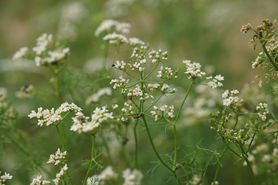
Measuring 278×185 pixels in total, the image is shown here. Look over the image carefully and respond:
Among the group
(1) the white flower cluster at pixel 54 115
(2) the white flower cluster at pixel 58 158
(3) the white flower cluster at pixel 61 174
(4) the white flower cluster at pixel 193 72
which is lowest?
(3) the white flower cluster at pixel 61 174

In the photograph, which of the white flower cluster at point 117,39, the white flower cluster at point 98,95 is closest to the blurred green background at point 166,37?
the white flower cluster at point 98,95

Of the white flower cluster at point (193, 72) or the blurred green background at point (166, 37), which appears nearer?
the white flower cluster at point (193, 72)

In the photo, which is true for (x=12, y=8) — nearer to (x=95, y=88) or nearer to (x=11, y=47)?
(x=11, y=47)

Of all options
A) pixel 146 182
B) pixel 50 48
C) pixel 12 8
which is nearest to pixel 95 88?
pixel 50 48

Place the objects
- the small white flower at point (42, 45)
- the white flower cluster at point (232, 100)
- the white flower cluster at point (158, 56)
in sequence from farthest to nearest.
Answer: the small white flower at point (42, 45) → the white flower cluster at point (158, 56) → the white flower cluster at point (232, 100)

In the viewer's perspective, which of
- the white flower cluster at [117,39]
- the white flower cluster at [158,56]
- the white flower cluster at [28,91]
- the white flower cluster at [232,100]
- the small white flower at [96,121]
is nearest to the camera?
the small white flower at [96,121]

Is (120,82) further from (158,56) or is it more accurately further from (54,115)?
(54,115)

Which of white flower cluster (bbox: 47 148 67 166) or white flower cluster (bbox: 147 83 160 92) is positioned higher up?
white flower cluster (bbox: 147 83 160 92)

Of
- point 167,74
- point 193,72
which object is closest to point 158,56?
point 167,74

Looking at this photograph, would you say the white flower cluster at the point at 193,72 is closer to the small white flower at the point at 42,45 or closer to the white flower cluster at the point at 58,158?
the white flower cluster at the point at 58,158

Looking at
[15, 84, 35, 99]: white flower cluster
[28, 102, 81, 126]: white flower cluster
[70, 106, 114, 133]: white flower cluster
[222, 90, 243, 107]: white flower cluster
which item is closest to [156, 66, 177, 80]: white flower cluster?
[222, 90, 243, 107]: white flower cluster

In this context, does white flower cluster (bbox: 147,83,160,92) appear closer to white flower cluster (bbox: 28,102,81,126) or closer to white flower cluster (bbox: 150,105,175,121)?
white flower cluster (bbox: 150,105,175,121)
